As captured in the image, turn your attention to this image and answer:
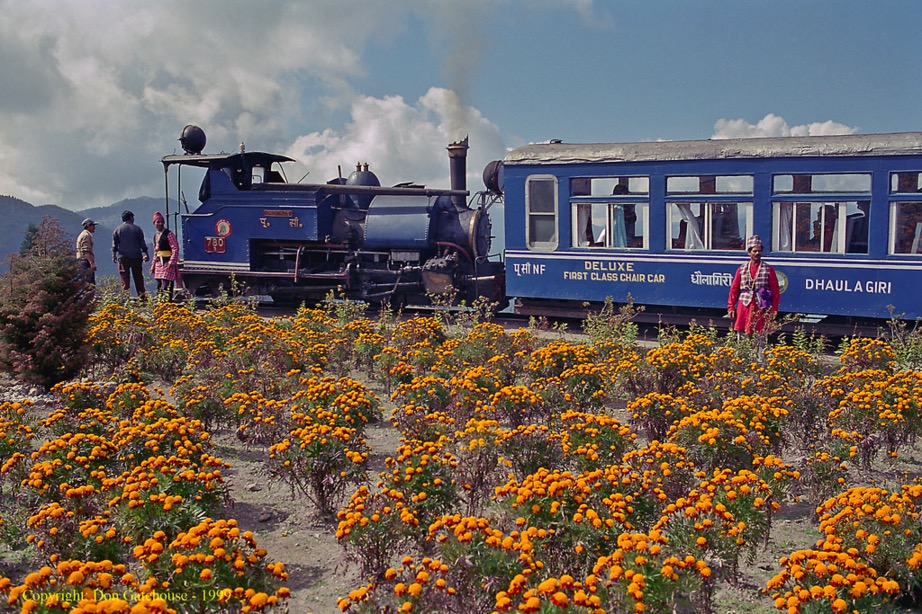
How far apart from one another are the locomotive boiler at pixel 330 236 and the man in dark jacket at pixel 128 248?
1.71 metres

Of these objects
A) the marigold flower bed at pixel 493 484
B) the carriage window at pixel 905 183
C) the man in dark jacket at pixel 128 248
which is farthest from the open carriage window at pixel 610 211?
the man in dark jacket at pixel 128 248

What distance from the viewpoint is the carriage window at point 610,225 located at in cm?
1194

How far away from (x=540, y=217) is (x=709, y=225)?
264cm

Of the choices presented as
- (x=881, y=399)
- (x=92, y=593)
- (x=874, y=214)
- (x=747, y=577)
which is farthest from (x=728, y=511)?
(x=874, y=214)

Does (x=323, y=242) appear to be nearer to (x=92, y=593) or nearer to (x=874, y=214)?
(x=874, y=214)

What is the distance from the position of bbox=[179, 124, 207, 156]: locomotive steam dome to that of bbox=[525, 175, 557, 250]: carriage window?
7.76 meters

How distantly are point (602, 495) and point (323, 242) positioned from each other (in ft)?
39.1

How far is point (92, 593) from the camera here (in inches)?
127

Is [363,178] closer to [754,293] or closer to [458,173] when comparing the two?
[458,173]

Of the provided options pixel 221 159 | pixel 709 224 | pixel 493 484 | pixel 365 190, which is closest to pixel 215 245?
pixel 221 159

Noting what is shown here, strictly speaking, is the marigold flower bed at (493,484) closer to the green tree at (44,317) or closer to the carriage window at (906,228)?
the green tree at (44,317)

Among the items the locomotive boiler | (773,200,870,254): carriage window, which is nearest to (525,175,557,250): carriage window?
the locomotive boiler

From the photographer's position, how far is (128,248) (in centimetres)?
1434

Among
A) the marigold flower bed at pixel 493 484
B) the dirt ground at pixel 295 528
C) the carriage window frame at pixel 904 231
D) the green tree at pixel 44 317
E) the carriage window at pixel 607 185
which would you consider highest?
the carriage window at pixel 607 185
